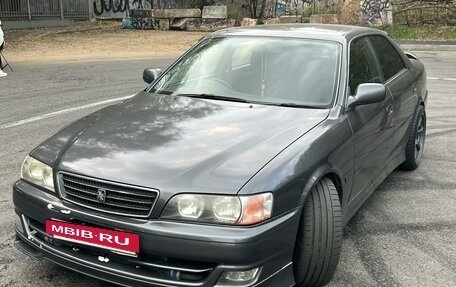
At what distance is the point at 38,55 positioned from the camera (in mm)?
16422

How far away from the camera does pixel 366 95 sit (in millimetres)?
3748

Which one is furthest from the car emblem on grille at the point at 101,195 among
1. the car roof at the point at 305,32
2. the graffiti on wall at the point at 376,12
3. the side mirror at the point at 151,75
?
the graffiti on wall at the point at 376,12

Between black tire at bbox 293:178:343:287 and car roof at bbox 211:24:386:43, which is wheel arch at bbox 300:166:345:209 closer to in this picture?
black tire at bbox 293:178:343:287

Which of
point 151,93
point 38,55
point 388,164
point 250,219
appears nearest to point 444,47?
point 38,55

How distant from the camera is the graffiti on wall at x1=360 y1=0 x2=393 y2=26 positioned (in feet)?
74.6

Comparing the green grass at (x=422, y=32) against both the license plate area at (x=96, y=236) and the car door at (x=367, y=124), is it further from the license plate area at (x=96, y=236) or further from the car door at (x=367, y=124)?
the license plate area at (x=96, y=236)

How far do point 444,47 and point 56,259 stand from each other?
17495 millimetres

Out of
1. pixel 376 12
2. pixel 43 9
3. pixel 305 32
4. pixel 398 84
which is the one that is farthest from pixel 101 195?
pixel 43 9

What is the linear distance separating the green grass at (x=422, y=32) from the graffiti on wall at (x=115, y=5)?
17154 millimetres

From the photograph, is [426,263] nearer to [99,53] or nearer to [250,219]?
[250,219]

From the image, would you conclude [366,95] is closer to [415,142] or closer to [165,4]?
[415,142]

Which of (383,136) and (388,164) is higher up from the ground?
(383,136)

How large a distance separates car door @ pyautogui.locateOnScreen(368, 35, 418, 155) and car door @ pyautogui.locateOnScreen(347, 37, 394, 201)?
13cm

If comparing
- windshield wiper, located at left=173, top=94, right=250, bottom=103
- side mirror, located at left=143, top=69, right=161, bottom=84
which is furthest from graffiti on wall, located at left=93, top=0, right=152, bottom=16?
windshield wiper, located at left=173, top=94, right=250, bottom=103
